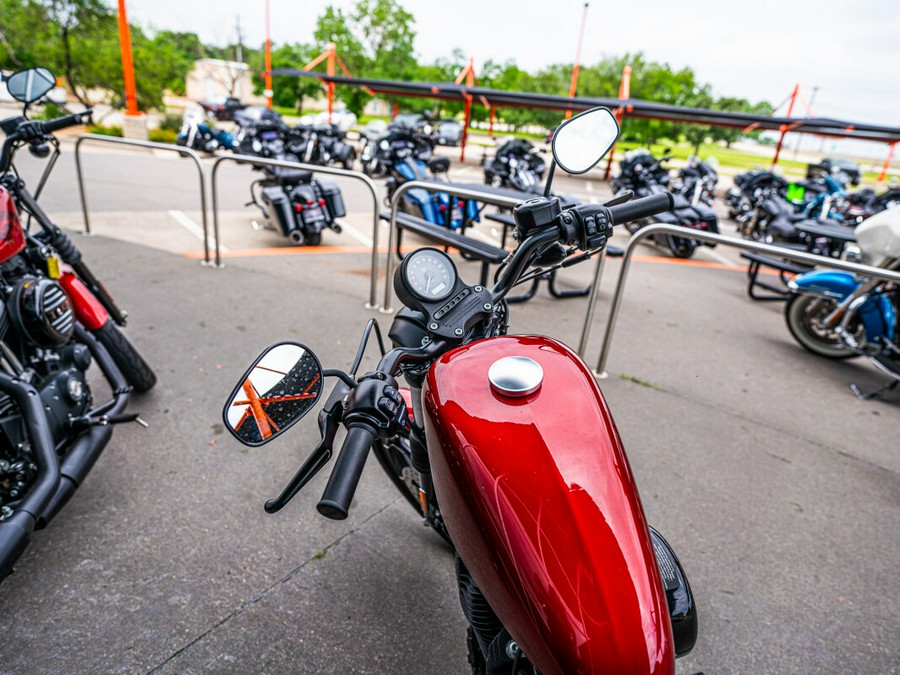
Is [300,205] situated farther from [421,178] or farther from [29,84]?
[29,84]

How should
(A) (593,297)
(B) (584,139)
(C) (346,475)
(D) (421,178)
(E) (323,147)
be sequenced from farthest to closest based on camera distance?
(E) (323,147), (D) (421,178), (A) (593,297), (B) (584,139), (C) (346,475)

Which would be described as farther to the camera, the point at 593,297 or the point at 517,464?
the point at 593,297

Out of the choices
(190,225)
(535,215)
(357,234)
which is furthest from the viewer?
(357,234)

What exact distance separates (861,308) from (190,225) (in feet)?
22.6

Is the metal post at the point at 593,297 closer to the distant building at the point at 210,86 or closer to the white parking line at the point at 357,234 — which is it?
the white parking line at the point at 357,234

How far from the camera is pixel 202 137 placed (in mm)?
15359

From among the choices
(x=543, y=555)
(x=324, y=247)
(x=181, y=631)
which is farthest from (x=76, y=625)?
(x=324, y=247)

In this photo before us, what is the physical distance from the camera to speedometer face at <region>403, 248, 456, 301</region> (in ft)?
4.34

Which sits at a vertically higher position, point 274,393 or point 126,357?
point 274,393

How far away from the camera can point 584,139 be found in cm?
161

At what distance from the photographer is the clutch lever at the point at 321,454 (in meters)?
1.04

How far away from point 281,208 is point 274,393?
17.8 feet

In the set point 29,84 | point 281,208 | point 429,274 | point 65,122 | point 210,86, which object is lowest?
point 281,208

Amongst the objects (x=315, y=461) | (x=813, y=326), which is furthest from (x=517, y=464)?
(x=813, y=326)
